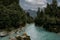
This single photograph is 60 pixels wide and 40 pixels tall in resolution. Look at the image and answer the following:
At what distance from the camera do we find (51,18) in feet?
121

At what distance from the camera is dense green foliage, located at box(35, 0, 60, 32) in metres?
Result: 33.8

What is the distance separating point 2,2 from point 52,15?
11366 millimetres

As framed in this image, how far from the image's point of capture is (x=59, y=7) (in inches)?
1516

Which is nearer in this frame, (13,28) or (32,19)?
(13,28)

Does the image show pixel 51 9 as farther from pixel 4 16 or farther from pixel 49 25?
pixel 4 16

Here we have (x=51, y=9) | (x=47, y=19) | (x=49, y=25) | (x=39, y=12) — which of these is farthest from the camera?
(x=39, y=12)

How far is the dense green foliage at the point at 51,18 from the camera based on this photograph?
111 ft

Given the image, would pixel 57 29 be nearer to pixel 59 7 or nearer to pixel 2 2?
pixel 59 7

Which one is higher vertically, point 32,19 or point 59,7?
point 59,7

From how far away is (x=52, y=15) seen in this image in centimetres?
3781

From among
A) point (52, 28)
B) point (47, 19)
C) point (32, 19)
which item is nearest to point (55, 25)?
point (52, 28)

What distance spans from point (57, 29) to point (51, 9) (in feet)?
26.0

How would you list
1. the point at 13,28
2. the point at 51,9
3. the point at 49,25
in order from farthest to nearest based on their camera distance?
the point at 51,9 < the point at 49,25 < the point at 13,28

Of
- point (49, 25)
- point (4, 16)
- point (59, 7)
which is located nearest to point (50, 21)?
point (49, 25)
